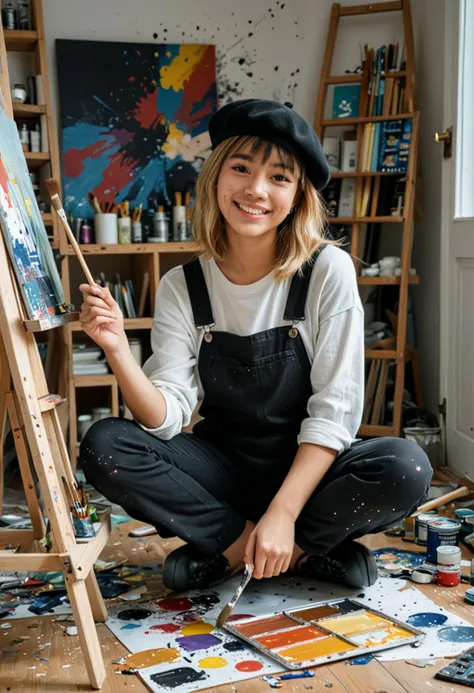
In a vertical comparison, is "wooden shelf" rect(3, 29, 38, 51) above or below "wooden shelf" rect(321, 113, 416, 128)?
above

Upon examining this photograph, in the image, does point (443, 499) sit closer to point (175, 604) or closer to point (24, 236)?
point (175, 604)

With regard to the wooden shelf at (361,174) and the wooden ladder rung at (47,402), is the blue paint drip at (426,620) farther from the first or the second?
the wooden shelf at (361,174)

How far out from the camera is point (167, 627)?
1894mm

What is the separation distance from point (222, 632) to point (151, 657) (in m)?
0.18

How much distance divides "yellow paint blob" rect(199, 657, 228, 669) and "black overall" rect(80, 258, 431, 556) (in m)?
0.38

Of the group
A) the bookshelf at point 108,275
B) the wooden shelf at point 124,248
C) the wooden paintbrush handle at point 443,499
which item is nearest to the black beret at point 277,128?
the wooden paintbrush handle at point 443,499

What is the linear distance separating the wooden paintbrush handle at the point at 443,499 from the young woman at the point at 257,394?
2.29ft

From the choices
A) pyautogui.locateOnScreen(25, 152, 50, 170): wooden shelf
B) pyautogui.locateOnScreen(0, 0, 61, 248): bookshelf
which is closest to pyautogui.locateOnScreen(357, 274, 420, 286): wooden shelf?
pyautogui.locateOnScreen(0, 0, 61, 248): bookshelf

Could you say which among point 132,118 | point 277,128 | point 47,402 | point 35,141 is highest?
point 132,118

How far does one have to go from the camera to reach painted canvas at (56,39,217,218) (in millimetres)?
3760

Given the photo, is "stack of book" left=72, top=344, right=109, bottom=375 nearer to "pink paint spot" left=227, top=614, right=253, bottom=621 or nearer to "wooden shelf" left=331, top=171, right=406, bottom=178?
"wooden shelf" left=331, top=171, right=406, bottom=178

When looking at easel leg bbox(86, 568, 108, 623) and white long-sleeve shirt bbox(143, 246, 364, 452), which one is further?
white long-sleeve shirt bbox(143, 246, 364, 452)

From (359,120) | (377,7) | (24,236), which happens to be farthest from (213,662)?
(377,7)

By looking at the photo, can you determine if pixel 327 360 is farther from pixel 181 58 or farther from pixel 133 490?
pixel 181 58
